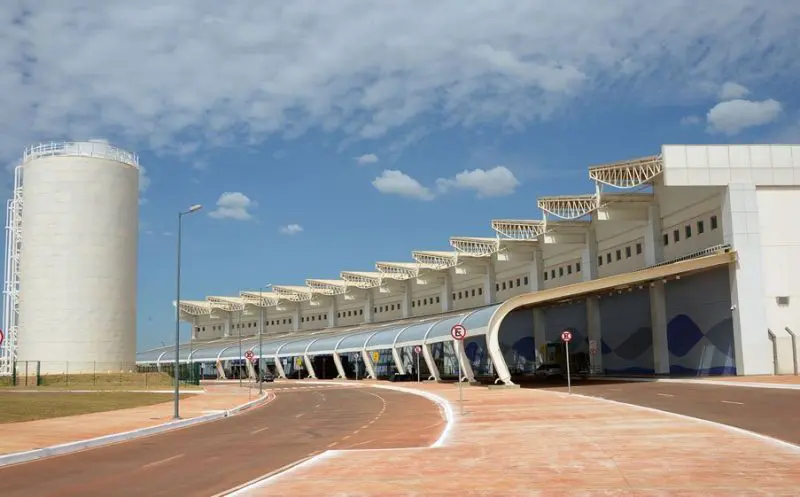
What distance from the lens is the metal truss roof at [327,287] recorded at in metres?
101

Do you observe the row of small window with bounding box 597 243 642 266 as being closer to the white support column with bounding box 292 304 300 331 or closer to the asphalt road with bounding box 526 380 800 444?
the asphalt road with bounding box 526 380 800 444

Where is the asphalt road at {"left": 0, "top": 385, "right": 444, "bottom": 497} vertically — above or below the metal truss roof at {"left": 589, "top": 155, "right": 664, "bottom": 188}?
below

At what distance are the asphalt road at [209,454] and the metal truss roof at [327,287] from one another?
2811 inches

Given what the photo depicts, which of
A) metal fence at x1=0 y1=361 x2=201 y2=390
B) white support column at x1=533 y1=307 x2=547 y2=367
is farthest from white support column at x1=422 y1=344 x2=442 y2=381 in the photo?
metal fence at x1=0 y1=361 x2=201 y2=390

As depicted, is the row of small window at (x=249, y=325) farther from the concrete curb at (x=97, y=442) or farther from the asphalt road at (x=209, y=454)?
the asphalt road at (x=209, y=454)

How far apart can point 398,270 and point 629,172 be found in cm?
4760

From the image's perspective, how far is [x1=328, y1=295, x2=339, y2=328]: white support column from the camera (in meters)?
108

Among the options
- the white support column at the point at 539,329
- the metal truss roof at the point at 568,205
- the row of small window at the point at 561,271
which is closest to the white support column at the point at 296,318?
the white support column at the point at 539,329

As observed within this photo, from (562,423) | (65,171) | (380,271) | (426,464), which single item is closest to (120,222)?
(65,171)

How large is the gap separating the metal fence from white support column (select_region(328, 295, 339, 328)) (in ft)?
146

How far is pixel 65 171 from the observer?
62.0 m

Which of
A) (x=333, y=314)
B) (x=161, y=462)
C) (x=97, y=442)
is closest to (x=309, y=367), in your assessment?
(x=333, y=314)

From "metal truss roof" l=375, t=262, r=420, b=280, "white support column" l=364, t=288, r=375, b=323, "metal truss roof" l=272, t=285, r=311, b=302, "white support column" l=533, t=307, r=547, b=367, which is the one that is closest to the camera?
"white support column" l=533, t=307, r=547, b=367

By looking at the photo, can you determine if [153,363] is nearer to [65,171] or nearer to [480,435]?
[65,171]
